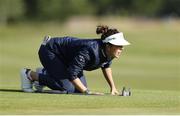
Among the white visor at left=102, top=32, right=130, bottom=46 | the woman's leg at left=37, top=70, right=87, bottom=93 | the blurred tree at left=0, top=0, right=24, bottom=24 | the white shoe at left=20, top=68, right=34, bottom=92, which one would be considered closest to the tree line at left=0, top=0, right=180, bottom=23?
the blurred tree at left=0, top=0, right=24, bottom=24

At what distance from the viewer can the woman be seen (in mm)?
11055

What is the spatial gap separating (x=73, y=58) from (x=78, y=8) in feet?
254

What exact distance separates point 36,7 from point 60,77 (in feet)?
261

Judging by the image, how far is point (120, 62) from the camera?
38.3m

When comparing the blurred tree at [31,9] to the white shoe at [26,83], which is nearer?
the white shoe at [26,83]

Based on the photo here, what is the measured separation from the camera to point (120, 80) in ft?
87.2

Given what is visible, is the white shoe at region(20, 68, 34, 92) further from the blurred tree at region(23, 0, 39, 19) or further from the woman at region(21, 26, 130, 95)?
the blurred tree at region(23, 0, 39, 19)

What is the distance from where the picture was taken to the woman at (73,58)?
11.1m

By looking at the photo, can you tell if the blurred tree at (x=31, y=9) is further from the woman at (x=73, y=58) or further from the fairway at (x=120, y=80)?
the woman at (x=73, y=58)

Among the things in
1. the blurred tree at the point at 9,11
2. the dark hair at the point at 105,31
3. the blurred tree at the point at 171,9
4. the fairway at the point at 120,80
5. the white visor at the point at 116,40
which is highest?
the blurred tree at the point at 171,9

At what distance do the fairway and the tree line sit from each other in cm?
518

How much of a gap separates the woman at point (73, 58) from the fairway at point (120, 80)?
345mm

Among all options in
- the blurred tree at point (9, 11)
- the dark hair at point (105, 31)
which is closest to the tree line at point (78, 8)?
the blurred tree at point (9, 11)

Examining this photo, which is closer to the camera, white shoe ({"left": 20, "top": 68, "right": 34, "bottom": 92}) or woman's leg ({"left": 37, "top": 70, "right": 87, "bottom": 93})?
woman's leg ({"left": 37, "top": 70, "right": 87, "bottom": 93})
